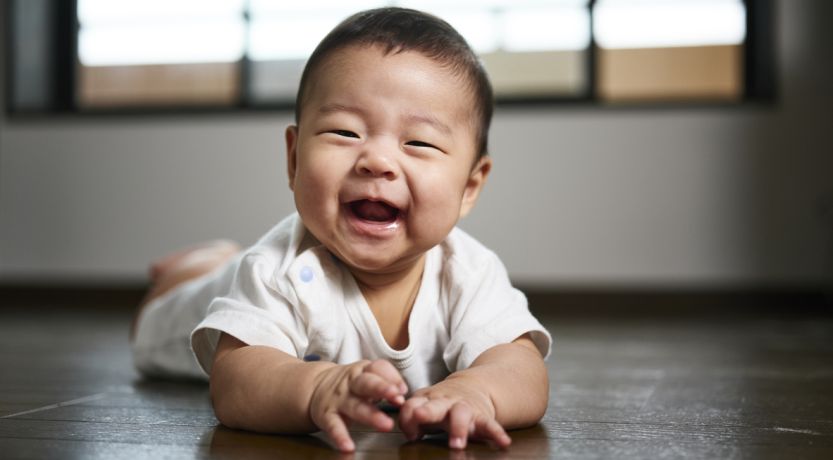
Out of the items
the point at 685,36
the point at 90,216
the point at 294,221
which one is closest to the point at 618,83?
the point at 685,36

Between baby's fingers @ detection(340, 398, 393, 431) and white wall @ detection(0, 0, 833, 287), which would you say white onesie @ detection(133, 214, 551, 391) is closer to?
baby's fingers @ detection(340, 398, 393, 431)

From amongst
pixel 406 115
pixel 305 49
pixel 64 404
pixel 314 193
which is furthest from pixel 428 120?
pixel 305 49

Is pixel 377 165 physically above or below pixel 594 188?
above

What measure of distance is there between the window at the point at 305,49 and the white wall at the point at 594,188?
0.36 ft

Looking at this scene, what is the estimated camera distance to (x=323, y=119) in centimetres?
92

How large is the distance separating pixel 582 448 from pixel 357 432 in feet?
0.65

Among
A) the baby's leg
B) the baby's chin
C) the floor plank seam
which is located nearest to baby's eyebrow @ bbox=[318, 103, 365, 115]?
the baby's chin

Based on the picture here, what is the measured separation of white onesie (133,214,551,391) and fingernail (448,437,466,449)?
0.22 metres

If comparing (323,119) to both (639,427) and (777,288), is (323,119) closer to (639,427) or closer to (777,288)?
(639,427)

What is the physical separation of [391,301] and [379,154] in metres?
0.20

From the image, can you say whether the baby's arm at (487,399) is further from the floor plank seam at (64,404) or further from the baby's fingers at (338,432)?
the floor plank seam at (64,404)

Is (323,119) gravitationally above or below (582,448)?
above

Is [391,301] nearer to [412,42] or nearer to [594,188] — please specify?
[412,42]

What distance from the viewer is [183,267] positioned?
64.2 inches
